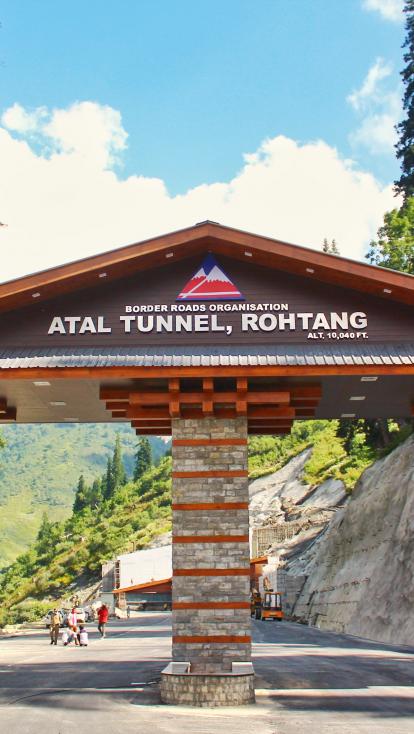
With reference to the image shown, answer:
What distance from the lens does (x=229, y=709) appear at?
18.0 metres

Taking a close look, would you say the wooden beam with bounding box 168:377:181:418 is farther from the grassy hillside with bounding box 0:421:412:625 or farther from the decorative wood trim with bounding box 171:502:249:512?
the grassy hillside with bounding box 0:421:412:625

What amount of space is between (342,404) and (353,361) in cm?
451

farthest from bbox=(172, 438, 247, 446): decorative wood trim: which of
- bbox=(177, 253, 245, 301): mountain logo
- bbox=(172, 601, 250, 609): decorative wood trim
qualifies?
bbox=(172, 601, 250, 609): decorative wood trim

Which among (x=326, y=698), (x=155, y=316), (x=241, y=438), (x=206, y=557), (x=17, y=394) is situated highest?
(x=155, y=316)

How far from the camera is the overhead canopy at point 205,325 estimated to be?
67.7 ft

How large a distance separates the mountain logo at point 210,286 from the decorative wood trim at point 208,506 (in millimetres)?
5268

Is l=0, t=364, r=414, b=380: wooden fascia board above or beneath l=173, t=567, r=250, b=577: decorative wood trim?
above

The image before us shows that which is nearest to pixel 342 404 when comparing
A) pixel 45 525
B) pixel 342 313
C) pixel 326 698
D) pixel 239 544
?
pixel 342 313

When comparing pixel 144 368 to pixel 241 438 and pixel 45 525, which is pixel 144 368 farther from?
pixel 45 525

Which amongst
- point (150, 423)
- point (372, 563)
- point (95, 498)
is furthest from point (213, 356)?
point (95, 498)

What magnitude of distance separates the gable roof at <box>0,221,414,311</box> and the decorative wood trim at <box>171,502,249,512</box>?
A: 6.19 metres

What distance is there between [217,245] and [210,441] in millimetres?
5199

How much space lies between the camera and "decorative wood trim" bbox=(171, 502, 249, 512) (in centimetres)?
2028

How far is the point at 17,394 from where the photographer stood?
896 inches
